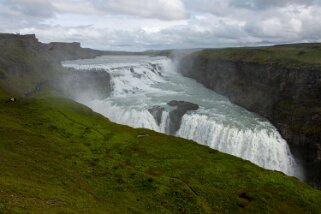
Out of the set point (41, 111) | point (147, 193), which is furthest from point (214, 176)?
point (41, 111)

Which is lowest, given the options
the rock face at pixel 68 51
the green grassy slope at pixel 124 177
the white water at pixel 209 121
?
the white water at pixel 209 121

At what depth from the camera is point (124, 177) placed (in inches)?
1200

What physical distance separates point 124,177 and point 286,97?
55123 mm

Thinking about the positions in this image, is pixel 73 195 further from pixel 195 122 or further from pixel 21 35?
pixel 21 35

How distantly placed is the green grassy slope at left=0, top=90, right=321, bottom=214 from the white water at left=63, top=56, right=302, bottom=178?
77.5ft

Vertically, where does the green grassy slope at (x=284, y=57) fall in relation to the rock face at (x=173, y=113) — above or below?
above

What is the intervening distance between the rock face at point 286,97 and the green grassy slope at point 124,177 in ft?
97.7

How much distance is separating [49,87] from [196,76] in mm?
58255

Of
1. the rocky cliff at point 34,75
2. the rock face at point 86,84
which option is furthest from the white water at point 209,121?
the rocky cliff at point 34,75

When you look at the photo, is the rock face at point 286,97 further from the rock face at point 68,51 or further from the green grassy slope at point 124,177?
Result: the rock face at point 68,51

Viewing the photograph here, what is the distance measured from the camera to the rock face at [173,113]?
6869cm

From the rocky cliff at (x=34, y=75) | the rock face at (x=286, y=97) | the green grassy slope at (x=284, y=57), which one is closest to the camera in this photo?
the rock face at (x=286, y=97)

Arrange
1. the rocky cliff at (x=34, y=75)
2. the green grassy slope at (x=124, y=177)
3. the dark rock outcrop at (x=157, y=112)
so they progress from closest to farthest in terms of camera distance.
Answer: the green grassy slope at (x=124, y=177) → the dark rock outcrop at (x=157, y=112) → the rocky cliff at (x=34, y=75)

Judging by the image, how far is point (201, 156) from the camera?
3634cm
